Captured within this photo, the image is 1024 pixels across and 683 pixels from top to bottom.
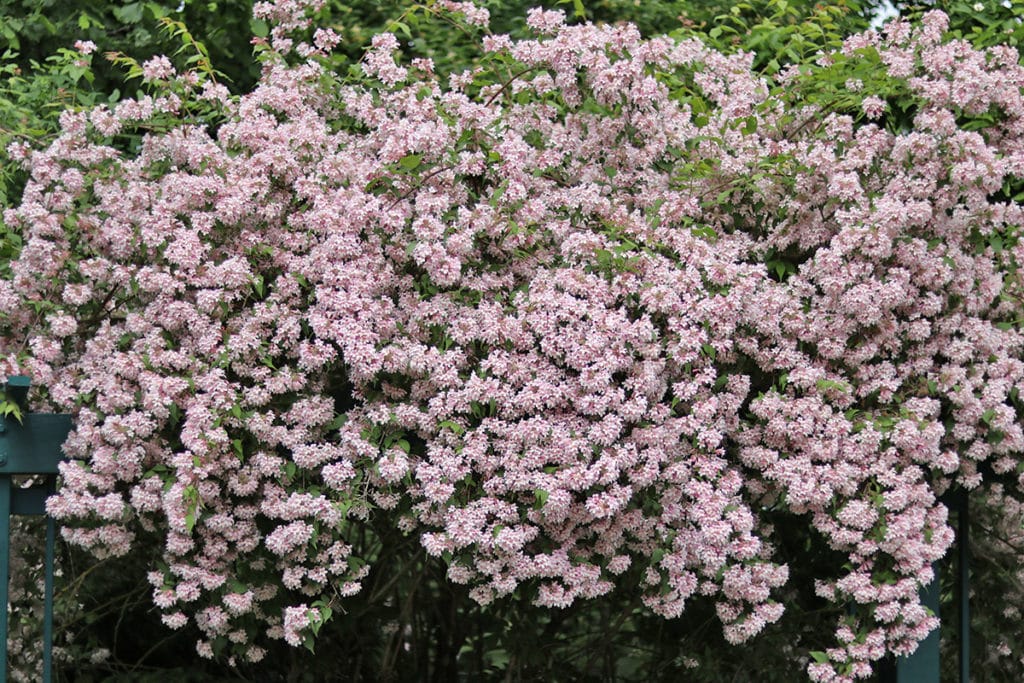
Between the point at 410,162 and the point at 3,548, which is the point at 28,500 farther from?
the point at 410,162

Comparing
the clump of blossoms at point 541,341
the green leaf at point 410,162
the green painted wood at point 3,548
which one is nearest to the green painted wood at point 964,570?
the clump of blossoms at point 541,341

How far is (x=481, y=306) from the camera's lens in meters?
4.42

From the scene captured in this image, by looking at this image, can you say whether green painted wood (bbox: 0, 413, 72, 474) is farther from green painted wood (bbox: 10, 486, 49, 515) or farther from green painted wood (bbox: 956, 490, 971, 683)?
green painted wood (bbox: 956, 490, 971, 683)

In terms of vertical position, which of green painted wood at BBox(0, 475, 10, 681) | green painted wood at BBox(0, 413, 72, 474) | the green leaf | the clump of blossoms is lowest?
green painted wood at BBox(0, 475, 10, 681)

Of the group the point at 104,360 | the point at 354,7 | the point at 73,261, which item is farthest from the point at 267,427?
the point at 354,7

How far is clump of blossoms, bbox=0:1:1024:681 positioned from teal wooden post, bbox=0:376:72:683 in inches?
4.3

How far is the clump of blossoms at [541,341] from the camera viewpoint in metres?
4.30

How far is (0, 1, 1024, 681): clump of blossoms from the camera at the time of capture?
4305 mm

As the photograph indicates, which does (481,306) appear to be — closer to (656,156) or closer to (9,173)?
(656,156)

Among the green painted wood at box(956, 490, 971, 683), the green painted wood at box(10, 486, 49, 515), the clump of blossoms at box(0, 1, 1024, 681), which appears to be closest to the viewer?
the clump of blossoms at box(0, 1, 1024, 681)

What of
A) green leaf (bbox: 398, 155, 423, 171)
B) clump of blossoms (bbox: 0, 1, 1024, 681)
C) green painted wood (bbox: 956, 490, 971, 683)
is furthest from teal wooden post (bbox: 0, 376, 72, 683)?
green painted wood (bbox: 956, 490, 971, 683)

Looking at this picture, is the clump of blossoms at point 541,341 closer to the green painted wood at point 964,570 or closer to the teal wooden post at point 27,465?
the teal wooden post at point 27,465

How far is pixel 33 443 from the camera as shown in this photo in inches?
181

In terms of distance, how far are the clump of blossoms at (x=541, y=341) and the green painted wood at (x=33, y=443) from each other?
0.11m
